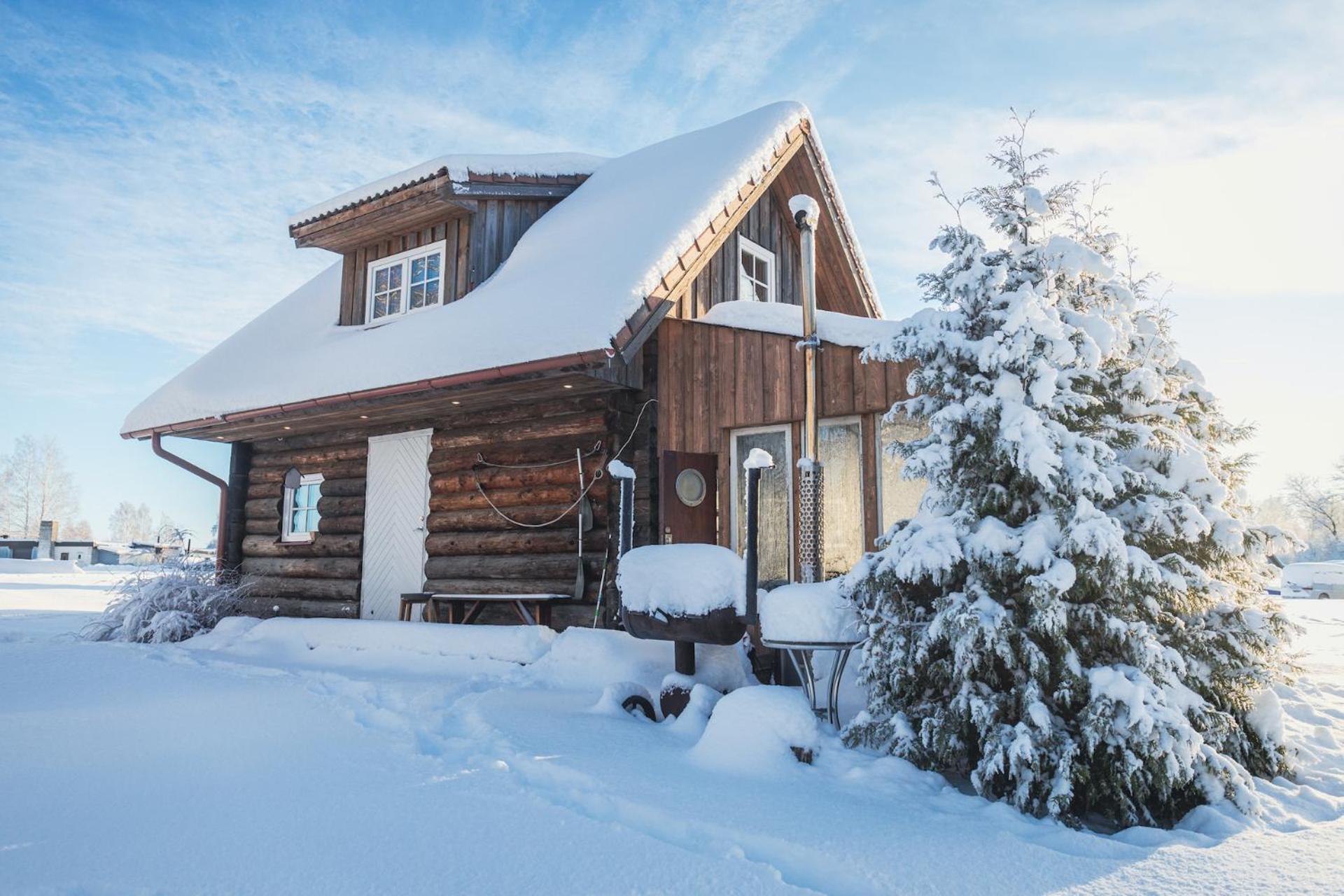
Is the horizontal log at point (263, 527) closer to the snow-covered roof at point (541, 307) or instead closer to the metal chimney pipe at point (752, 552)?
the snow-covered roof at point (541, 307)

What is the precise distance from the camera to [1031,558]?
12.7 feet

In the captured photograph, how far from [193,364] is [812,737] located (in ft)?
36.1

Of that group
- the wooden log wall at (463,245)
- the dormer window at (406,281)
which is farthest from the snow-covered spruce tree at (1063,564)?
the dormer window at (406,281)

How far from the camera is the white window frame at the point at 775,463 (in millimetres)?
7504

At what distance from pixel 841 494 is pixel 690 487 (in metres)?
1.44

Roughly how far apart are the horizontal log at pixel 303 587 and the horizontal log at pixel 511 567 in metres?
1.53

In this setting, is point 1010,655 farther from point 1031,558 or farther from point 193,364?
point 193,364

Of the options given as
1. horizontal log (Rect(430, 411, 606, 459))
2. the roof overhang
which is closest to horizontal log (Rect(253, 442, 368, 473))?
horizontal log (Rect(430, 411, 606, 459))

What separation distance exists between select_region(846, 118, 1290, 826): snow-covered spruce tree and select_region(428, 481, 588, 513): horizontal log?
180 inches

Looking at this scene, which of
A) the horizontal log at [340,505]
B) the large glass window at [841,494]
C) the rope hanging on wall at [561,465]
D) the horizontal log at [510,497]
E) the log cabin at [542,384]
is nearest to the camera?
the large glass window at [841,494]

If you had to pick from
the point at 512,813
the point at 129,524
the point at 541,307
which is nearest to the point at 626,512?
the point at 541,307

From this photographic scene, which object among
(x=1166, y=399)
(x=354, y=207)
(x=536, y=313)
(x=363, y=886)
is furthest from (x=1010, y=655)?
(x=354, y=207)

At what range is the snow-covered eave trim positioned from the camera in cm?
695

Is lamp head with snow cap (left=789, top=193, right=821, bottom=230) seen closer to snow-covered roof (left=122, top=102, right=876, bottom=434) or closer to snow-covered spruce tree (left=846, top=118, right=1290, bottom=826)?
snow-covered roof (left=122, top=102, right=876, bottom=434)
